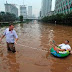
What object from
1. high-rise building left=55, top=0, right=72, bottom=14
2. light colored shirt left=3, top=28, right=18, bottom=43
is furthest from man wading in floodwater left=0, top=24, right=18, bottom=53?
high-rise building left=55, top=0, right=72, bottom=14

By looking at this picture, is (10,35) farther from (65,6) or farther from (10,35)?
(65,6)

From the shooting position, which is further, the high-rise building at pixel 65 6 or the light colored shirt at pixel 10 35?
the high-rise building at pixel 65 6

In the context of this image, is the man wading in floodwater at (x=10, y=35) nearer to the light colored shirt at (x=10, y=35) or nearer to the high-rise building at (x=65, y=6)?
the light colored shirt at (x=10, y=35)

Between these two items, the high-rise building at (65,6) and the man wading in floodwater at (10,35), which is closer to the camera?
the man wading in floodwater at (10,35)

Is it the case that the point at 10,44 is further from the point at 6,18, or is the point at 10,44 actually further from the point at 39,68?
the point at 6,18

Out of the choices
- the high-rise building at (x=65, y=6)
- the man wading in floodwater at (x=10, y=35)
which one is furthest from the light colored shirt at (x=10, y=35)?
the high-rise building at (x=65, y=6)

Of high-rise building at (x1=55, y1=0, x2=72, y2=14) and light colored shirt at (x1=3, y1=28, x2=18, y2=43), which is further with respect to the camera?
high-rise building at (x1=55, y1=0, x2=72, y2=14)

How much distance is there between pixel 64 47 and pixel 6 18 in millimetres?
67255

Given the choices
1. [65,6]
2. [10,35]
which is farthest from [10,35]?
[65,6]

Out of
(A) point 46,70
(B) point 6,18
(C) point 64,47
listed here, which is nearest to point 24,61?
(A) point 46,70

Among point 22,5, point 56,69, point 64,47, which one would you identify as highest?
point 22,5

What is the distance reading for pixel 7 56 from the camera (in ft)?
18.4

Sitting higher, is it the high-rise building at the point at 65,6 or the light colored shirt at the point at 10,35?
the high-rise building at the point at 65,6

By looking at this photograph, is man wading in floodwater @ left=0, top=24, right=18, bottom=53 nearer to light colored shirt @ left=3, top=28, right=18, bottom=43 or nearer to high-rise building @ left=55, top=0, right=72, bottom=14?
light colored shirt @ left=3, top=28, right=18, bottom=43
